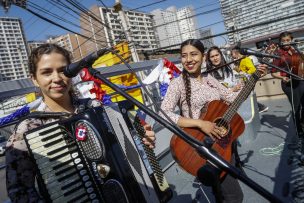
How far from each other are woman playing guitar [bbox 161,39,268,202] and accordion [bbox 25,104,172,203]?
82 centimetres

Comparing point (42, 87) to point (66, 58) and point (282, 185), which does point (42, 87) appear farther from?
point (282, 185)

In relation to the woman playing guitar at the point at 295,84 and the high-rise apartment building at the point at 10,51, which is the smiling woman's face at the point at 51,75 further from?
the high-rise apartment building at the point at 10,51

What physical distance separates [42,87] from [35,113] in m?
0.19

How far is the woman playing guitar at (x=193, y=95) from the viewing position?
7.60ft

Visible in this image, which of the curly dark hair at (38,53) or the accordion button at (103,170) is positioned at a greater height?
the curly dark hair at (38,53)

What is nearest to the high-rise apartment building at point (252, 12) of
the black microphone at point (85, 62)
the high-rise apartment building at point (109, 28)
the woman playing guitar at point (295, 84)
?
the woman playing guitar at point (295, 84)

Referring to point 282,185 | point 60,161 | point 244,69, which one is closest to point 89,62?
point 60,161

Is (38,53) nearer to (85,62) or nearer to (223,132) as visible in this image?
(85,62)

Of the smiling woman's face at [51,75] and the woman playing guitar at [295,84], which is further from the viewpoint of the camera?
the woman playing guitar at [295,84]

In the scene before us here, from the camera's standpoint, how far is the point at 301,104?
14.0 ft

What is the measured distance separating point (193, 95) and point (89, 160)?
126cm

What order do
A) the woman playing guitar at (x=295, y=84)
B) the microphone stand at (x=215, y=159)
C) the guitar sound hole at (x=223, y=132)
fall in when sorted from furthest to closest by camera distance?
1. the woman playing guitar at (x=295, y=84)
2. the guitar sound hole at (x=223, y=132)
3. the microphone stand at (x=215, y=159)

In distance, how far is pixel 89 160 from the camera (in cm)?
141

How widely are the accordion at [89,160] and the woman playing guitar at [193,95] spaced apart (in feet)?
2.70
